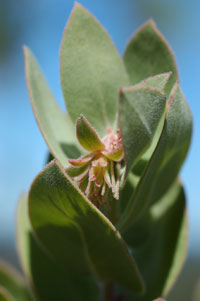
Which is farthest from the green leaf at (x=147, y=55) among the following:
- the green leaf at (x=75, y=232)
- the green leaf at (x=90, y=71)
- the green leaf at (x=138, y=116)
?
the green leaf at (x=75, y=232)

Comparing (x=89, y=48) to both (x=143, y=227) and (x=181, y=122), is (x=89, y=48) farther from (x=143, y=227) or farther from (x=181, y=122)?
(x=143, y=227)

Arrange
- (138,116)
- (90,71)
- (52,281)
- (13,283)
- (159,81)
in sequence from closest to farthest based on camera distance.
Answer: (138,116) → (159,81) → (90,71) → (52,281) → (13,283)

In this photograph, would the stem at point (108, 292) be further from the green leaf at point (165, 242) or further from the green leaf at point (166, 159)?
the green leaf at point (166, 159)

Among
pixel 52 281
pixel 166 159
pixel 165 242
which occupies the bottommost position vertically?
pixel 165 242

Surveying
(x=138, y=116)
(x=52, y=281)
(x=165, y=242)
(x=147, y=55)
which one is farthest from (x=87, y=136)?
(x=52, y=281)

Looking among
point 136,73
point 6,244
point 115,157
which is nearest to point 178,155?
point 115,157

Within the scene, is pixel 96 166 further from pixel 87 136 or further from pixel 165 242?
pixel 165 242
